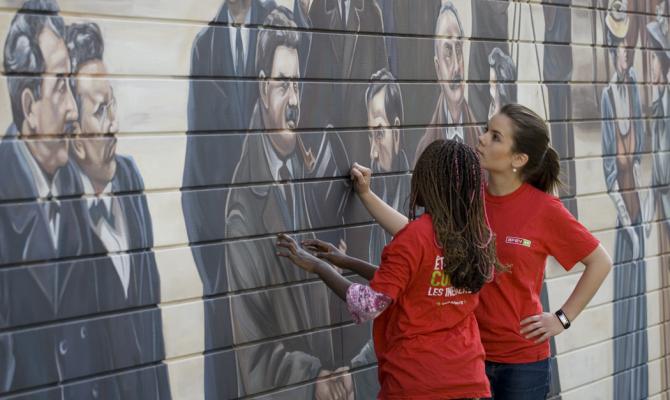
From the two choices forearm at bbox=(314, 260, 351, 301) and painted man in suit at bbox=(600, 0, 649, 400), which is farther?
painted man in suit at bbox=(600, 0, 649, 400)

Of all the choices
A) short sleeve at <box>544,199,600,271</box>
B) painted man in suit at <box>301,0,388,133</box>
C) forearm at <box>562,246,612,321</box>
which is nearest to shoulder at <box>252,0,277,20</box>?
painted man in suit at <box>301,0,388,133</box>

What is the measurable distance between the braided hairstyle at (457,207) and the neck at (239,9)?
1.13m

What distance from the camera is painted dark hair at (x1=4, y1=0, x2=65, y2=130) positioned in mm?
3930

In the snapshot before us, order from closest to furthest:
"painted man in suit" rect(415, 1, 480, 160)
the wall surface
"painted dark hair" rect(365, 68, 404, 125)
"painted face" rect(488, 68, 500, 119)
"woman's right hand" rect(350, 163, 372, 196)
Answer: the wall surface
"woman's right hand" rect(350, 163, 372, 196)
"painted dark hair" rect(365, 68, 404, 125)
"painted man in suit" rect(415, 1, 480, 160)
"painted face" rect(488, 68, 500, 119)

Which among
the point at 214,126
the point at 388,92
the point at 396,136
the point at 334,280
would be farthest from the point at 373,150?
the point at 334,280

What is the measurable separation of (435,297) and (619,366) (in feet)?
12.2

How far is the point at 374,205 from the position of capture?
17.2 feet

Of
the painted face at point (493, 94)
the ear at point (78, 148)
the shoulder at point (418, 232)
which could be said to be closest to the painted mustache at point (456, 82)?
the painted face at point (493, 94)

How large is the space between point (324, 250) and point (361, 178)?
515mm

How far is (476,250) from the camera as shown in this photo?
426cm

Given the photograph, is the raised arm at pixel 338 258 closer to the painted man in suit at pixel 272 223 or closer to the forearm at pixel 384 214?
the painted man in suit at pixel 272 223

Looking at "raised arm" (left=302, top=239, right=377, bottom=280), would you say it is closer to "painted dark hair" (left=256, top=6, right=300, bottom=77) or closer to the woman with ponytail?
the woman with ponytail

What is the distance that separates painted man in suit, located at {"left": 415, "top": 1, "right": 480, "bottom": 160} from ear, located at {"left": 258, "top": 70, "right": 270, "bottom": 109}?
3.99 feet

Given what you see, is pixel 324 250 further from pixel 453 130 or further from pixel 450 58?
pixel 450 58
